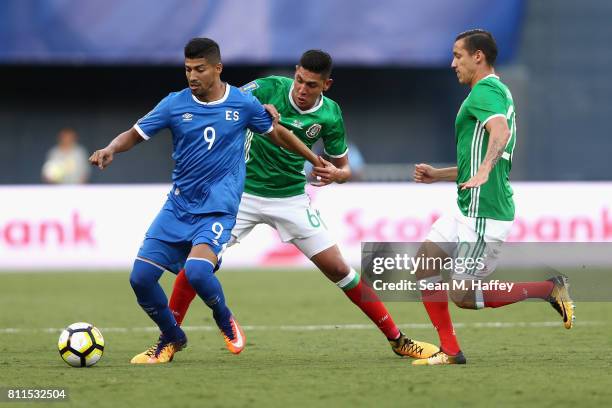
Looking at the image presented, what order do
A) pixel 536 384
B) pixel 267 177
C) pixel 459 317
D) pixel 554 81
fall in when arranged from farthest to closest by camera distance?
pixel 554 81 → pixel 459 317 → pixel 267 177 → pixel 536 384

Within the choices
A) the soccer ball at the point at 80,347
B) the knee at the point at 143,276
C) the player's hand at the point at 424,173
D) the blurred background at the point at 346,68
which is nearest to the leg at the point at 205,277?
the knee at the point at 143,276

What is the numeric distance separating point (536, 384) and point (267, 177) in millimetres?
2768

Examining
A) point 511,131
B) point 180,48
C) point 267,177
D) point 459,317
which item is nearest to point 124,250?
point 180,48

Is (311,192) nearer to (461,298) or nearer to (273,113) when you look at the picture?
(273,113)

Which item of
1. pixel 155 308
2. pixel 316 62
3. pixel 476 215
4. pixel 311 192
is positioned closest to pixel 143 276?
pixel 155 308

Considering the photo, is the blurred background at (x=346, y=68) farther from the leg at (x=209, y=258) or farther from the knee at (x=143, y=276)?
the knee at (x=143, y=276)

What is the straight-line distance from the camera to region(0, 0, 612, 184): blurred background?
70.2ft

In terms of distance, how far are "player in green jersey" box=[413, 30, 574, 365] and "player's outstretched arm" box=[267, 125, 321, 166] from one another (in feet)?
2.55

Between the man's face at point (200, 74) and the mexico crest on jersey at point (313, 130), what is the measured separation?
0.98 m

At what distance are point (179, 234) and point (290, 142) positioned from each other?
3.37ft

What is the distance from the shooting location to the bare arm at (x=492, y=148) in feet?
24.4

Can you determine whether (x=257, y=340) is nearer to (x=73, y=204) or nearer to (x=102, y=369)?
(x=102, y=369)

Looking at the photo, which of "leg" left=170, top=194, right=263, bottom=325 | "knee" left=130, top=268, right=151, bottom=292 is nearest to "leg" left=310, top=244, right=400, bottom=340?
"leg" left=170, top=194, right=263, bottom=325

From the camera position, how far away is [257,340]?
1000 cm
